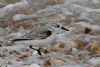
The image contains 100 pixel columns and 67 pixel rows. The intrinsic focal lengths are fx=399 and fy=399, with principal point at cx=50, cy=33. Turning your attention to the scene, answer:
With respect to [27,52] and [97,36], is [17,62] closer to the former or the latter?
[27,52]

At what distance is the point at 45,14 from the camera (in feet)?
21.7

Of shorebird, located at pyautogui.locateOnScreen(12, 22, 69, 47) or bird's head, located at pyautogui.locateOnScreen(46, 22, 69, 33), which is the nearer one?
shorebird, located at pyautogui.locateOnScreen(12, 22, 69, 47)

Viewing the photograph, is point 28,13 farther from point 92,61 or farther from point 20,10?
point 92,61

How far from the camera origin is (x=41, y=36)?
504 centimetres

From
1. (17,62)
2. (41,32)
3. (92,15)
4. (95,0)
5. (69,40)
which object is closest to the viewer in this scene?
(17,62)

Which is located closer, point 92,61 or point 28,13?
point 92,61

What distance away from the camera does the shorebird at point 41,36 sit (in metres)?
4.93

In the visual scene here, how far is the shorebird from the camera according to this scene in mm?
4930

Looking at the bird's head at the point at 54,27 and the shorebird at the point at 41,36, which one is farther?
the bird's head at the point at 54,27

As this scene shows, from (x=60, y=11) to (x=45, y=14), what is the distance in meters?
0.30

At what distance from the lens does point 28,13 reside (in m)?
6.70

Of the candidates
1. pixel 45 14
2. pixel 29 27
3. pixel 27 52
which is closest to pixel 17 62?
pixel 27 52

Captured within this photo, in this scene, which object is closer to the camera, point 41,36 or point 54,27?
point 41,36

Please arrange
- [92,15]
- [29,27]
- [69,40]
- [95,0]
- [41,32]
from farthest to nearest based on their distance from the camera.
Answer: [95,0]
[92,15]
[29,27]
[69,40]
[41,32]
